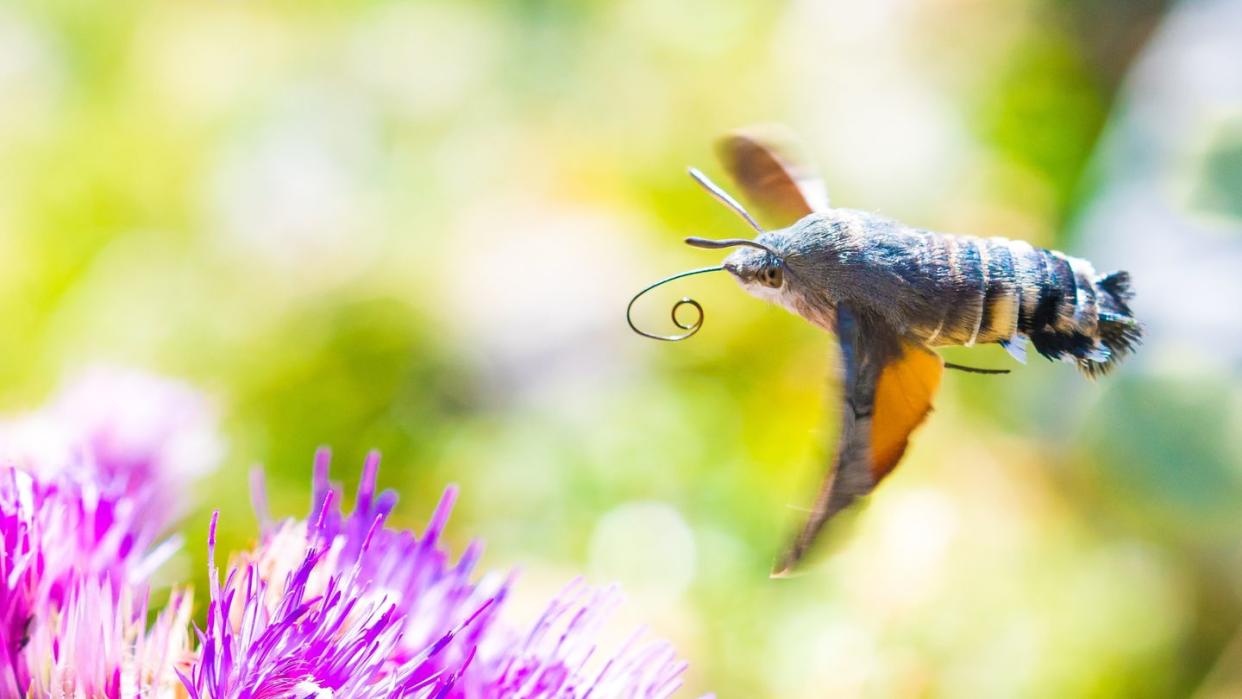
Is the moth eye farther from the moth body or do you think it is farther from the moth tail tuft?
the moth tail tuft

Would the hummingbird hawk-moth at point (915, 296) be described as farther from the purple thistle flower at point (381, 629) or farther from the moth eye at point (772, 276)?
the purple thistle flower at point (381, 629)

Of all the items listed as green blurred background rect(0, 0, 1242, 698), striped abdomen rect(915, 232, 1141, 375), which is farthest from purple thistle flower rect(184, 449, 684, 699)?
green blurred background rect(0, 0, 1242, 698)

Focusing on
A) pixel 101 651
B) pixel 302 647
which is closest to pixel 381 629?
pixel 302 647

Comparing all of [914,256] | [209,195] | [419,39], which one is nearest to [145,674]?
[914,256]

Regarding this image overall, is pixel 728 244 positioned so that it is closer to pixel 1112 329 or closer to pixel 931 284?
pixel 931 284

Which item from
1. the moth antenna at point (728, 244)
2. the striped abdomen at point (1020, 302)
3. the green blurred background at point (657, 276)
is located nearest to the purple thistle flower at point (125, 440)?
the green blurred background at point (657, 276)

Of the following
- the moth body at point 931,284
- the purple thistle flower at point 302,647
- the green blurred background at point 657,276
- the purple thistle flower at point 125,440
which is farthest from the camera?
the green blurred background at point 657,276
